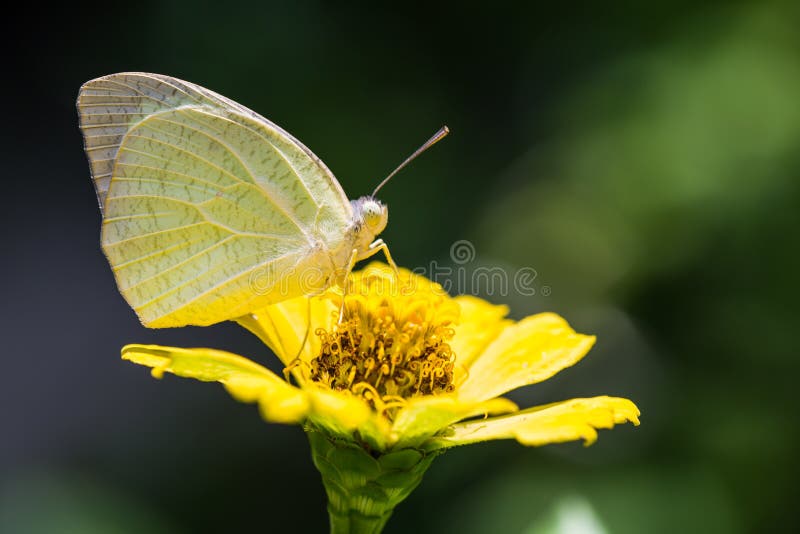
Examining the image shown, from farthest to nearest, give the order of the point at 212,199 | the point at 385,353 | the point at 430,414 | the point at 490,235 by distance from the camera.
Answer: the point at 490,235
the point at 212,199
the point at 385,353
the point at 430,414

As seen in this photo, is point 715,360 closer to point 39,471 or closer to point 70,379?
point 39,471

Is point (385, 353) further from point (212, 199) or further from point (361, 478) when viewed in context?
point (212, 199)

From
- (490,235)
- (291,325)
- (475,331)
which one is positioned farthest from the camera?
(490,235)

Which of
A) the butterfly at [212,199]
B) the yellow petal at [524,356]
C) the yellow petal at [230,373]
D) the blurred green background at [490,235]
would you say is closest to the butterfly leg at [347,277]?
the butterfly at [212,199]

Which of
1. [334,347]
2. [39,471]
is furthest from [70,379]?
[334,347]

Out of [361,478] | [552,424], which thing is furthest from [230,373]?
[552,424]

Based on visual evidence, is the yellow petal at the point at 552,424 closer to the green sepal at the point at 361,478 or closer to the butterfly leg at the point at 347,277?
the green sepal at the point at 361,478

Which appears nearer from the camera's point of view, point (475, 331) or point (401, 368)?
point (401, 368)
